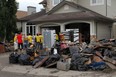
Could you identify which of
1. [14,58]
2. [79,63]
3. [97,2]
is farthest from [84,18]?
[79,63]

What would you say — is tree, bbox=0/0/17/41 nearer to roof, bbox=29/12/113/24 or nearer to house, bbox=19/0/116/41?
house, bbox=19/0/116/41

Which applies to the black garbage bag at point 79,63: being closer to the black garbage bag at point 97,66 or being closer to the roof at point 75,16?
the black garbage bag at point 97,66

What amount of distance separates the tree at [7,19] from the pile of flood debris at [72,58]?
1079 cm

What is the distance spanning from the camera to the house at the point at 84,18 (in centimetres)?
2619

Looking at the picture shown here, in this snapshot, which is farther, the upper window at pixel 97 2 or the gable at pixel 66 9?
the upper window at pixel 97 2

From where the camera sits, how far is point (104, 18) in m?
27.2

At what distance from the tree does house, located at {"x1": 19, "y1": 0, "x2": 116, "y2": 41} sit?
2622 millimetres

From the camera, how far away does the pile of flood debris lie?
15.6 metres

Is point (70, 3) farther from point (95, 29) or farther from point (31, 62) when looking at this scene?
point (31, 62)

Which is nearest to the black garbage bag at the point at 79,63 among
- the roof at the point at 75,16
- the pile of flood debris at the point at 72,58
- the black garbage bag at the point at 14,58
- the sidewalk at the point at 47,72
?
the pile of flood debris at the point at 72,58

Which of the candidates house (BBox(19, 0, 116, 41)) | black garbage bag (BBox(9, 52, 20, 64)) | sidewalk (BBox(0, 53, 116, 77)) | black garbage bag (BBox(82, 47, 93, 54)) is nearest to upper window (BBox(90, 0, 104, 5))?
house (BBox(19, 0, 116, 41))

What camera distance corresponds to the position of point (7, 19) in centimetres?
3012

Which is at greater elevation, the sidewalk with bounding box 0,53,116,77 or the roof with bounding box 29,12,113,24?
the roof with bounding box 29,12,113,24

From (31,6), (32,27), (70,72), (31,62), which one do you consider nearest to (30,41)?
(31,62)
